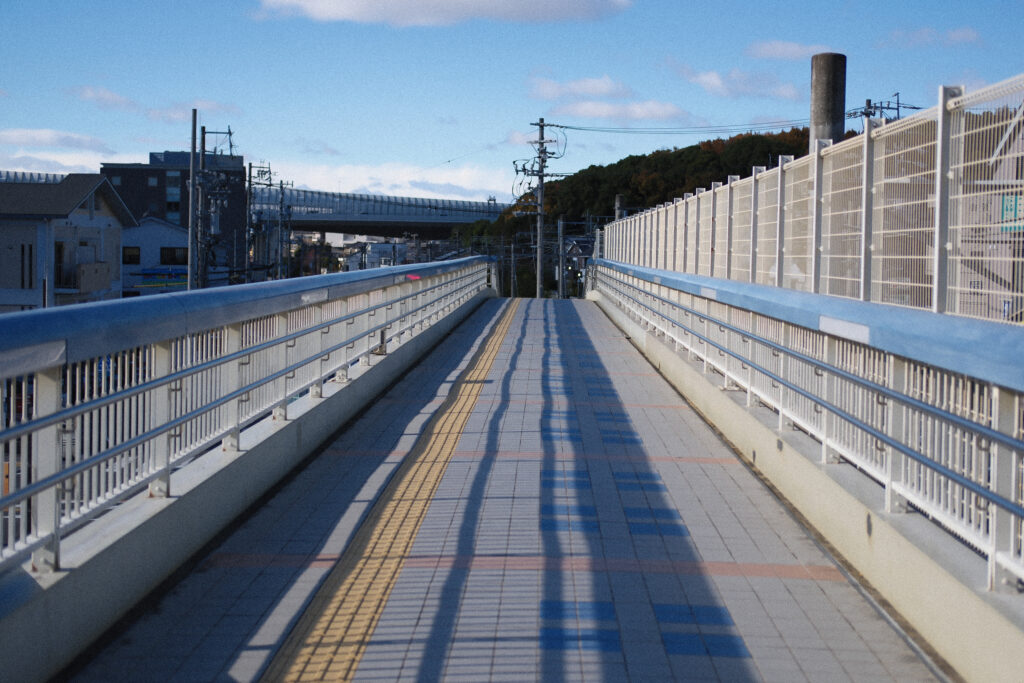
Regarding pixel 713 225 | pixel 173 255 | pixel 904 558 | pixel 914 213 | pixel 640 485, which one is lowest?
pixel 640 485

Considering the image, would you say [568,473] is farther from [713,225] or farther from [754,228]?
[713,225]

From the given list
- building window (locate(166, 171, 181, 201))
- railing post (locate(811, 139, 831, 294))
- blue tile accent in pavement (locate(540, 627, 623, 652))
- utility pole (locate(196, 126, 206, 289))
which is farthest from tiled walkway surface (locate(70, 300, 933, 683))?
building window (locate(166, 171, 181, 201))

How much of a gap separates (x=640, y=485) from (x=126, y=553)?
4.25 m

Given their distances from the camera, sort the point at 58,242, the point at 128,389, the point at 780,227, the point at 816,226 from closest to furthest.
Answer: the point at 128,389 < the point at 816,226 < the point at 780,227 < the point at 58,242

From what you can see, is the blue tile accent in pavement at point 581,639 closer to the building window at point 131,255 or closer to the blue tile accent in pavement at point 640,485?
the blue tile accent in pavement at point 640,485

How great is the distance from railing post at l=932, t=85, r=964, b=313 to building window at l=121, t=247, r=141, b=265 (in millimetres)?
57309

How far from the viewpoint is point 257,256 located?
254 feet

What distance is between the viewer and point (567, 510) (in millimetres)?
7652

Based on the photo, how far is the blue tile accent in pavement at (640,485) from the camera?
27.7 ft

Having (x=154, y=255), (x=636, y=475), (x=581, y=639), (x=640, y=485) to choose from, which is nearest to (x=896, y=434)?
(x=581, y=639)

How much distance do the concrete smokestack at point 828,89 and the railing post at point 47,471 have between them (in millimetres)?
12063

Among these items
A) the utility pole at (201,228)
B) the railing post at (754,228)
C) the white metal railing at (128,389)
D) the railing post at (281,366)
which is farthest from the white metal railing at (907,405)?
the utility pole at (201,228)

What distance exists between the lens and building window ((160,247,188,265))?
60.3 m

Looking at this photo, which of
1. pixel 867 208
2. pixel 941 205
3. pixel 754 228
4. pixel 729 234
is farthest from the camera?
pixel 729 234
